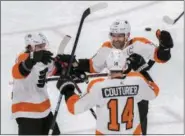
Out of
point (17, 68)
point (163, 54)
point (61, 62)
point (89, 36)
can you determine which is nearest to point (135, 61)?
point (163, 54)

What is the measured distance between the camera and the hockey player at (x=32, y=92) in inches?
134

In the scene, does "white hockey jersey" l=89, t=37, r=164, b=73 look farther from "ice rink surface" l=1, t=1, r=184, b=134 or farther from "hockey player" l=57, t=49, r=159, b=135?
"ice rink surface" l=1, t=1, r=184, b=134

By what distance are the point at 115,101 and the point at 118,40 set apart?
2.10 feet

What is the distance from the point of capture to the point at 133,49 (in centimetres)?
365

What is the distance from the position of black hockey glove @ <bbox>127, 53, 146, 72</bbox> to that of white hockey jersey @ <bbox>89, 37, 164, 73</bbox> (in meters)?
0.04

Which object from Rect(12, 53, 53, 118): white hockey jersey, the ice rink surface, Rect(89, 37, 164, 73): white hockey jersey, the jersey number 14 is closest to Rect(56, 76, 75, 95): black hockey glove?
Rect(12, 53, 53, 118): white hockey jersey

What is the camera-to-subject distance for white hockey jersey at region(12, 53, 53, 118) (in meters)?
3.43

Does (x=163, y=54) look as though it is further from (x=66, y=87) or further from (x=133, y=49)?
(x=66, y=87)

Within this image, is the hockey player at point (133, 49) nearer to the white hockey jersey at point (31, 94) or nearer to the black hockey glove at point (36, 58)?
the white hockey jersey at point (31, 94)

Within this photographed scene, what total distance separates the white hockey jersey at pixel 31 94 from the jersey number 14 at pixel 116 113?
694mm

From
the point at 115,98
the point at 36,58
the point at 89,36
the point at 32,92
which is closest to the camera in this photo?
the point at 115,98

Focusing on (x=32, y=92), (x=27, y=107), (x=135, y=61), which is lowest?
(x=27, y=107)

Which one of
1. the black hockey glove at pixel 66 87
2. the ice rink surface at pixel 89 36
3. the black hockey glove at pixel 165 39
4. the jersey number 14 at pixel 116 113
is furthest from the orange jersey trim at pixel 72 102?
the ice rink surface at pixel 89 36

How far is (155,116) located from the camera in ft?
15.3
